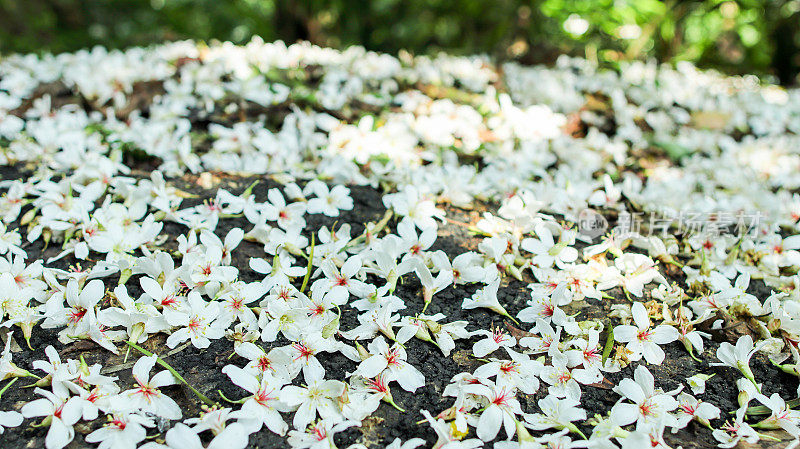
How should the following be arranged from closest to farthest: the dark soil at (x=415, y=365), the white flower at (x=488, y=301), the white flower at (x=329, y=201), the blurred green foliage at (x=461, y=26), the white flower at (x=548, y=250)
→ the dark soil at (x=415, y=365) < the white flower at (x=488, y=301) < the white flower at (x=548, y=250) < the white flower at (x=329, y=201) < the blurred green foliage at (x=461, y=26)

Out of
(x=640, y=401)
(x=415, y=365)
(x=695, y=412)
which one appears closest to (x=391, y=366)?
(x=415, y=365)

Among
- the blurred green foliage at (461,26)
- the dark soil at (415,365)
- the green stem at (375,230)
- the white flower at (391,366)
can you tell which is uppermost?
the blurred green foliage at (461,26)

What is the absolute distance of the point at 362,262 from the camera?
5.38 feet

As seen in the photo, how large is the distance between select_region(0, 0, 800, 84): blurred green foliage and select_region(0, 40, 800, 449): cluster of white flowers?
2247 mm

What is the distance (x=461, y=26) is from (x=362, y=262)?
473 centimetres

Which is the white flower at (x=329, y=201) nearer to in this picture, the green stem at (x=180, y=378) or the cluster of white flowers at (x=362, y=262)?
the cluster of white flowers at (x=362, y=262)

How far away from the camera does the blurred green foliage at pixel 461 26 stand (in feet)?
17.1

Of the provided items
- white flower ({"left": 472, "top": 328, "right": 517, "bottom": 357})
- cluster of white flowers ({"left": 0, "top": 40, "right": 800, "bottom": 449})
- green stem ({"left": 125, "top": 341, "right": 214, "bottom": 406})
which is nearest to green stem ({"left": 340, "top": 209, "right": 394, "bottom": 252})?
cluster of white flowers ({"left": 0, "top": 40, "right": 800, "bottom": 449})

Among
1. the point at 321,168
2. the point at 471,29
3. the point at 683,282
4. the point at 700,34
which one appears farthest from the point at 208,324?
the point at 700,34

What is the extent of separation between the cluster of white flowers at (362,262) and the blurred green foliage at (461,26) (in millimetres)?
2247

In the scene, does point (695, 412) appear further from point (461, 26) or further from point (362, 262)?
point (461, 26)

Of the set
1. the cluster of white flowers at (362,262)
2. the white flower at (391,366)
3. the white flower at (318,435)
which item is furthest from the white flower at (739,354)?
the white flower at (318,435)

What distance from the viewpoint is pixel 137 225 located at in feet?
5.74

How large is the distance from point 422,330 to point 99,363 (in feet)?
2.66
